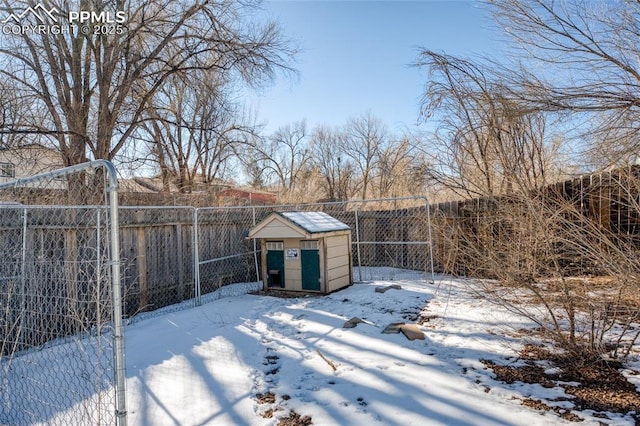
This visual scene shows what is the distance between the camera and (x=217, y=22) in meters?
8.95

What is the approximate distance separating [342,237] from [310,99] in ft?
24.7

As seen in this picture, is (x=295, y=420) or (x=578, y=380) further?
(x=578, y=380)

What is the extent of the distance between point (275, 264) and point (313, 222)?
40.3 inches

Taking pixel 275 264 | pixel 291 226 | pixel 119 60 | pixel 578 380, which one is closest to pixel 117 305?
pixel 578 380

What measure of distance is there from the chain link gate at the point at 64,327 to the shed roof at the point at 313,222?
9.30ft

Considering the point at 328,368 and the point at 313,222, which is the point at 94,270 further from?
the point at 313,222

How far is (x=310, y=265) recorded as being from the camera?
6379mm

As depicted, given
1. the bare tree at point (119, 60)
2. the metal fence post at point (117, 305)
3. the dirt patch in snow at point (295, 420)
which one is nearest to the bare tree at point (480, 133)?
the dirt patch in snow at point (295, 420)

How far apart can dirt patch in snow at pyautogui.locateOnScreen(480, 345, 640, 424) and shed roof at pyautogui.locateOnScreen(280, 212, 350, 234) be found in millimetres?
3430

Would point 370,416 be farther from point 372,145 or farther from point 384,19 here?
point 372,145

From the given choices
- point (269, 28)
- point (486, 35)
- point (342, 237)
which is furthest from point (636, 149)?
point (269, 28)

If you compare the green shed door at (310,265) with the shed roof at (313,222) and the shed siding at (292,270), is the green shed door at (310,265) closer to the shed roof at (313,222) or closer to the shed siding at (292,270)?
the shed siding at (292,270)

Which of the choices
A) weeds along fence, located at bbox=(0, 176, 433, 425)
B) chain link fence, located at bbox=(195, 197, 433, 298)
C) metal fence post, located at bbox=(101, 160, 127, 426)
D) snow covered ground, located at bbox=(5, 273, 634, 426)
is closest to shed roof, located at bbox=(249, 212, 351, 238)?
chain link fence, located at bbox=(195, 197, 433, 298)

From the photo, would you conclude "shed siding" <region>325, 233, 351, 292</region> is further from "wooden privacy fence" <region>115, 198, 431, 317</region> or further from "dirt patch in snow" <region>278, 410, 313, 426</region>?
"dirt patch in snow" <region>278, 410, 313, 426</region>
